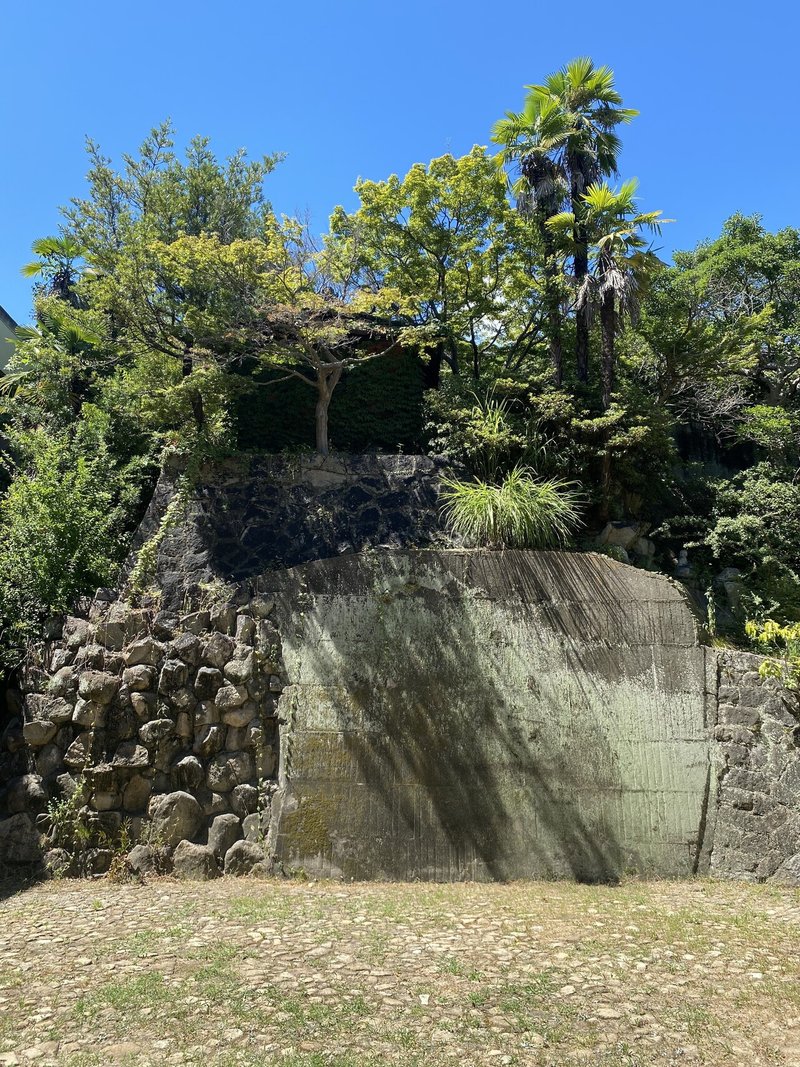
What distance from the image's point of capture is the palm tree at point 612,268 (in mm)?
11328

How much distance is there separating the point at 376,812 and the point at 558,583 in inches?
124

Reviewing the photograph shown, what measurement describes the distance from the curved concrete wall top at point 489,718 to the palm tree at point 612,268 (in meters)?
4.46

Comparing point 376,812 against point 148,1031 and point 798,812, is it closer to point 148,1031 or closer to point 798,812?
point 148,1031

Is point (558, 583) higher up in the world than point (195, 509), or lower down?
lower down

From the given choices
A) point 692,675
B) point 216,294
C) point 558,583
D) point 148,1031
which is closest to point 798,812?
point 692,675

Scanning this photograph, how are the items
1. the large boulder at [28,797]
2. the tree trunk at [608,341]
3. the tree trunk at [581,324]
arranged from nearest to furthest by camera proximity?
the large boulder at [28,797]
the tree trunk at [608,341]
the tree trunk at [581,324]

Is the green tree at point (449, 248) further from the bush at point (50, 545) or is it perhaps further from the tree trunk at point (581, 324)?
the bush at point (50, 545)

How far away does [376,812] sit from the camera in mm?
7633

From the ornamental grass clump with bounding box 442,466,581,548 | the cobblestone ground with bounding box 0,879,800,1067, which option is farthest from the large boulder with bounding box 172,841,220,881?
the ornamental grass clump with bounding box 442,466,581,548

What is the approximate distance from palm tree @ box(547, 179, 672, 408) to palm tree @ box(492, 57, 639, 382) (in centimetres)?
89

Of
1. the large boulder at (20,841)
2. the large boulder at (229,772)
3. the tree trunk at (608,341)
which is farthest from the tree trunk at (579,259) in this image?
the large boulder at (20,841)

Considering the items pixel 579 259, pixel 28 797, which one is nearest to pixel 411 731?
pixel 28 797

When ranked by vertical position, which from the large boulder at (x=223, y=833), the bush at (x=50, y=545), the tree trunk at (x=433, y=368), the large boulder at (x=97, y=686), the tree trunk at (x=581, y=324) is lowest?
the large boulder at (x=223, y=833)

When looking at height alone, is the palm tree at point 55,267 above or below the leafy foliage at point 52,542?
above
